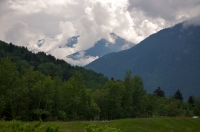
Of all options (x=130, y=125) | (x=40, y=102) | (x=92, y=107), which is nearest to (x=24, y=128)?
(x=130, y=125)

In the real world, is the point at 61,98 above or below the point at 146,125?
above

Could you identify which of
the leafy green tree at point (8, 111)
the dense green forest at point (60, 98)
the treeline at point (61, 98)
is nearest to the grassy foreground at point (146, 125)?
the leafy green tree at point (8, 111)

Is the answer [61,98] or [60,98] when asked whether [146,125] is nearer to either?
[61,98]

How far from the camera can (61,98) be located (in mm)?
59094

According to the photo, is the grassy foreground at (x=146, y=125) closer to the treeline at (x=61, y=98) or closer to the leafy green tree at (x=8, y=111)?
the leafy green tree at (x=8, y=111)

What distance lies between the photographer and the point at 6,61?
5006cm

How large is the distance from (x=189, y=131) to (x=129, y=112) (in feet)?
87.8

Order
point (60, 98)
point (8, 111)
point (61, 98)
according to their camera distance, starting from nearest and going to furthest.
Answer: point (8, 111)
point (60, 98)
point (61, 98)

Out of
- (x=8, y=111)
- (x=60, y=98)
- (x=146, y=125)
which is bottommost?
(x=146, y=125)

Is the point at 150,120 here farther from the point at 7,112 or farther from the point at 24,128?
the point at 24,128

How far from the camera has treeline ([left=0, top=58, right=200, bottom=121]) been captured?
49312 mm

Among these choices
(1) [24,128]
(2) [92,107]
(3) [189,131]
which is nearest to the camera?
(1) [24,128]

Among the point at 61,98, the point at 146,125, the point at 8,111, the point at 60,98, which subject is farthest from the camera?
the point at 61,98

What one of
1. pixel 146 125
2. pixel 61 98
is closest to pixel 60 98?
pixel 61 98
